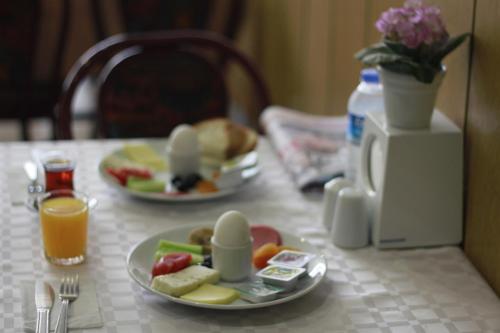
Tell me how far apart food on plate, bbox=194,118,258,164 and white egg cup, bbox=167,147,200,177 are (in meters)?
0.09

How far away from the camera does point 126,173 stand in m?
1.64

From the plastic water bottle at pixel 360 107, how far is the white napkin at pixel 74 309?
0.60 metres

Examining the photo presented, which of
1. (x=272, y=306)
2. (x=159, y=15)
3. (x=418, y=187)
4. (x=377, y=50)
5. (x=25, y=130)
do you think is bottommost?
(x=25, y=130)

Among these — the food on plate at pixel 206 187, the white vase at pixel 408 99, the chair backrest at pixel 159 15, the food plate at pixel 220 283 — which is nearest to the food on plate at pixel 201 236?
the food plate at pixel 220 283

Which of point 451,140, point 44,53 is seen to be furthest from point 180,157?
point 44,53

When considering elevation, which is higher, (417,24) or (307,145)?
(417,24)

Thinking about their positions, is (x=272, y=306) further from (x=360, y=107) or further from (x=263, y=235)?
(x=360, y=107)

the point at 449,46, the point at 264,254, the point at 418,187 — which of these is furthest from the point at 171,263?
the point at 449,46

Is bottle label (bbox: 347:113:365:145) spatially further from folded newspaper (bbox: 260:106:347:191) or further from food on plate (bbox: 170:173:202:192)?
food on plate (bbox: 170:173:202:192)

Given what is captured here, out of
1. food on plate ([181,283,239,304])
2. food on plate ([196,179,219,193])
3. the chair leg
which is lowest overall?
the chair leg

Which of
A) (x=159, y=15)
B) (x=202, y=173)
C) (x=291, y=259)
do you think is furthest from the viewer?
(x=159, y=15)

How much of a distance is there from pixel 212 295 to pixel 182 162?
1.84ft

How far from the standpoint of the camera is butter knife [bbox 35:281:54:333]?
42.6 inches

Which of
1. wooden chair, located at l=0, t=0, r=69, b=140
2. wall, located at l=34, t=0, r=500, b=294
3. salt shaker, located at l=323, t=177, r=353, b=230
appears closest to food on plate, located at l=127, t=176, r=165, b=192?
salt shaker, located at l=323, t=177, r=353, b=230
